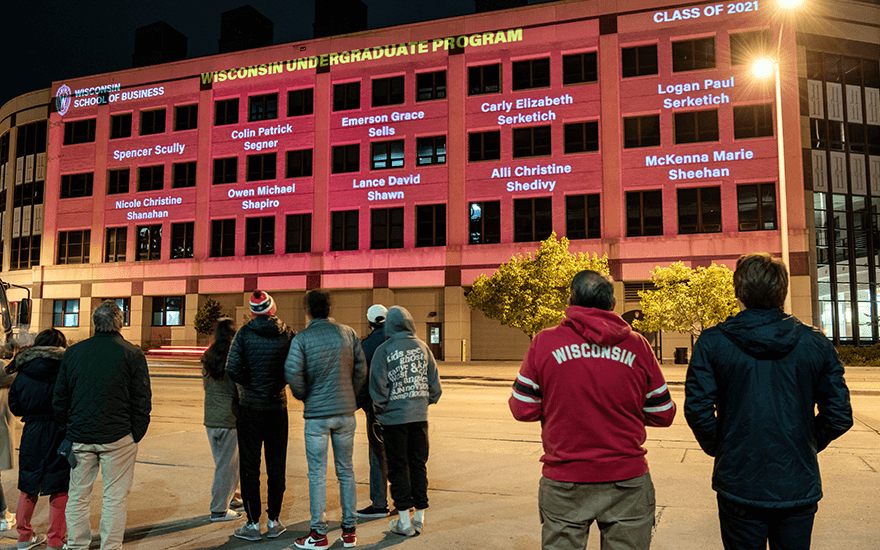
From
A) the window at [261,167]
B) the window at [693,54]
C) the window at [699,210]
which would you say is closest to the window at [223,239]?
the window at [261,167]

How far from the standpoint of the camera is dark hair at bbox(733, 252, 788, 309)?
10.5 feet

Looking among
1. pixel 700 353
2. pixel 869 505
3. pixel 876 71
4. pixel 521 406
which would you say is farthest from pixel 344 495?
pixel 876 71

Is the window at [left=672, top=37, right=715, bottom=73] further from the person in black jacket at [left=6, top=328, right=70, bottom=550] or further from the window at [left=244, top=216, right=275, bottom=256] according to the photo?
the person in black jacket at [left=6, top=328, right=70, bottom=550]

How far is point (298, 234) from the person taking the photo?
37.4 meters

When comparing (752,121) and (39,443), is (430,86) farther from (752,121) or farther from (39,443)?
(39,443)

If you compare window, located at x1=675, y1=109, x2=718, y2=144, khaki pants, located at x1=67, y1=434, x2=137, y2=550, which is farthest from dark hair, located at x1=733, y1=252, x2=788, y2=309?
window, located at x1=675, y1=109, x2=718, y2=144

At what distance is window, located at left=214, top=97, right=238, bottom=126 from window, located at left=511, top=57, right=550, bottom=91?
17.3m

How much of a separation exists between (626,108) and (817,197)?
11.0 meters

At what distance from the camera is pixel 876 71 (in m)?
34.1

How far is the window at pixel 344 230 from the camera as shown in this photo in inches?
1427

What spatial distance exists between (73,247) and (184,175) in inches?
375

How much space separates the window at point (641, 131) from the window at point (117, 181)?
30.5 m

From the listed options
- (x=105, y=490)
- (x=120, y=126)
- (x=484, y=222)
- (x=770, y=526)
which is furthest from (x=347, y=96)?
(x=770, y=526)

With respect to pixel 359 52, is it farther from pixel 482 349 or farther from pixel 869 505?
pixel 869 505
